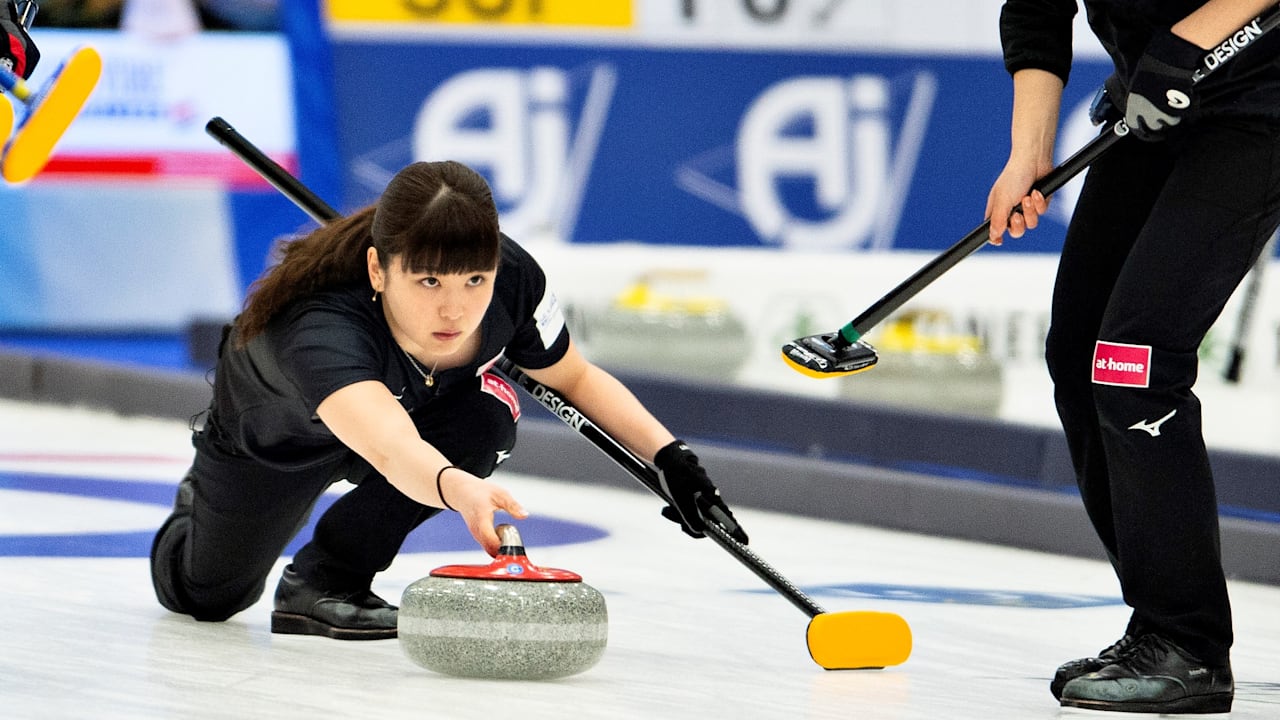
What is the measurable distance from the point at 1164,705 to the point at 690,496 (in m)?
0.65

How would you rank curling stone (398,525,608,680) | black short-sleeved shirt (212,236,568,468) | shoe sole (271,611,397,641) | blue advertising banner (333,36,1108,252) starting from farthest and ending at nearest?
blue advertising banner (333,36,1108,252) < shoe sole (271,611,397,641) < black short-sleeved shirt (212,236,568,468) < curling stone (398,525,608,680)

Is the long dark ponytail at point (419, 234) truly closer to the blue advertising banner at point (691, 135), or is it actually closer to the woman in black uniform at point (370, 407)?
the woman in black uniform at point (370, 407)

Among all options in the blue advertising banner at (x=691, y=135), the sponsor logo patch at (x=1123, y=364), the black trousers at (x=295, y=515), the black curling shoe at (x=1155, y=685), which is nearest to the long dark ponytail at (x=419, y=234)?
the black trousers at (x=295, y=515)

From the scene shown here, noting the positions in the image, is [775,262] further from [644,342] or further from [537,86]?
[537,86]

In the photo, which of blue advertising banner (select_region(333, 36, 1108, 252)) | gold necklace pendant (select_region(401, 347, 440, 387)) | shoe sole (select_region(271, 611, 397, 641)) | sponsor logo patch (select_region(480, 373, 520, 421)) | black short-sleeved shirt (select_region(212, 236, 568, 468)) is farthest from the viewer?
blue advertising banner (select_region(333, 36, 1108, 252))

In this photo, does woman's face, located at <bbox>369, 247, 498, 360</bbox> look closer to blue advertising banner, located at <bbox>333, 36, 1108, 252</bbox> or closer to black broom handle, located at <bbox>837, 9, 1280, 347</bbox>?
black broom handle, located at <bbox>837, 9, 1280, 347</bbox>

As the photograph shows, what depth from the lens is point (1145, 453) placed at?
A: 2176 millimetres

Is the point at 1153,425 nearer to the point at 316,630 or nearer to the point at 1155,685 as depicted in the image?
the point at 1155,685

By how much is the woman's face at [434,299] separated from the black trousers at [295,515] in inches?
12.6

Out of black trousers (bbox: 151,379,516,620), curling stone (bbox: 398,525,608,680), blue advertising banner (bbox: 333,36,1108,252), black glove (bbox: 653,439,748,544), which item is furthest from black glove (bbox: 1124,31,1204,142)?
blue advertising banner (bbox: 333,36,1108,252)

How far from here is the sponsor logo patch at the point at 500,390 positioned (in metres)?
2.59

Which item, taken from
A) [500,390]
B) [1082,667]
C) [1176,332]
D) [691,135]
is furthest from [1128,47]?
[691,135]

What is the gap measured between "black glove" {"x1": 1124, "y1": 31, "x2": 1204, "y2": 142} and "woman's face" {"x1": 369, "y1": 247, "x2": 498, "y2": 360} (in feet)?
2.50

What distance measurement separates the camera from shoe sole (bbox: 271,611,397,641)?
2.48 meters
